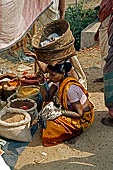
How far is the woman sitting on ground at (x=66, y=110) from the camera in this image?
4.05 metres

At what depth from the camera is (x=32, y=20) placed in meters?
5.00

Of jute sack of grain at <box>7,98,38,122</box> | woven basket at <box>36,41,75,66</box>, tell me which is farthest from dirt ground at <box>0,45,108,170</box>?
woven basket at <box>36,41,75,66</box>

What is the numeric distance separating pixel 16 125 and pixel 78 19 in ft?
20.7

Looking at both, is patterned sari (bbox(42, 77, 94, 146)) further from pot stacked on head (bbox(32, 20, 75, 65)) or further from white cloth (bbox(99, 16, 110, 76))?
white cloth (bbox(99, 16, 110, 76))

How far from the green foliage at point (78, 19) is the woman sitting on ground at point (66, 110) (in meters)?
5.08

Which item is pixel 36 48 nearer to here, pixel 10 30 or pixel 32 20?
pixel 10 30

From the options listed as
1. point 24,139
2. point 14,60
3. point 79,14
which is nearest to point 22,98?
point 24,139

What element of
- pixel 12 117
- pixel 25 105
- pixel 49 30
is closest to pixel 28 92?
Result: pixel 25 105

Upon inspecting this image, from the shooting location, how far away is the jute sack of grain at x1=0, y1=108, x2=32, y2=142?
4031mm

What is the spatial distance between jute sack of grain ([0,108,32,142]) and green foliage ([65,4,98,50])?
203 inches

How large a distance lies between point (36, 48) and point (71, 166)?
151cm

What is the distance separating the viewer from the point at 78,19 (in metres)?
9.76

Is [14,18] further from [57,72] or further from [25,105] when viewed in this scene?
[25,105]

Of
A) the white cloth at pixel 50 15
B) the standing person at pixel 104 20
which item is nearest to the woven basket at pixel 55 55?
the standing person at pixel 104 20
